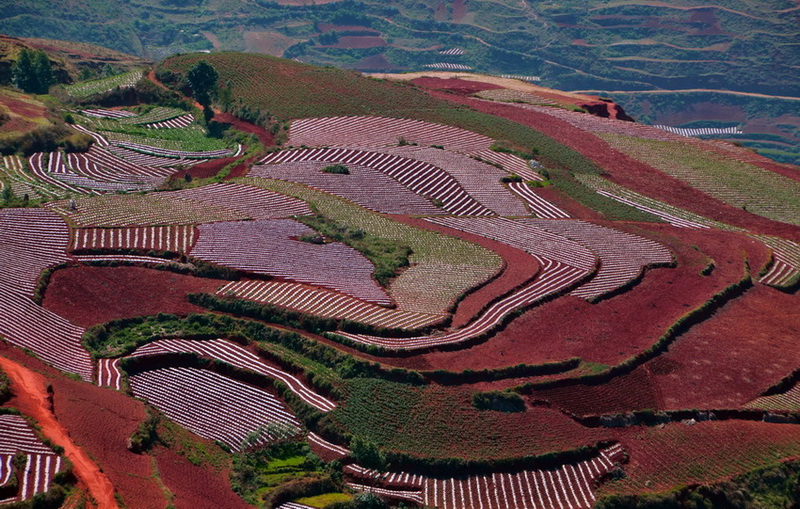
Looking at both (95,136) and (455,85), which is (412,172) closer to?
(95,136)

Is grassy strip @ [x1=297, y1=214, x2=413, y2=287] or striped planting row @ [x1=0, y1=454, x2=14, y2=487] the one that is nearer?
striped planting row @ [x1=0, y1=454, x2=14, y2=487]

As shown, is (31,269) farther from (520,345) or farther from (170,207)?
(520,345)

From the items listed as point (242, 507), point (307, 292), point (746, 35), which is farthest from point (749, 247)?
point (746, 35)

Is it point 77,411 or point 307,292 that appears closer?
point 77,411

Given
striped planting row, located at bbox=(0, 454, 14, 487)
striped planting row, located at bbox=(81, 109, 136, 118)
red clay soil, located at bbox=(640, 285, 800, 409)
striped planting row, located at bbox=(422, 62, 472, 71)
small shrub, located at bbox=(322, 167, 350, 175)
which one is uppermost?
striped planting row, located at bbox=(0, 454, 14, 487)

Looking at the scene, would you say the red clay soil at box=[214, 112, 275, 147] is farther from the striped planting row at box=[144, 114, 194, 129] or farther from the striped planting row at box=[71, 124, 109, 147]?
the striped planting row at box=[71, 124, 109, 147]

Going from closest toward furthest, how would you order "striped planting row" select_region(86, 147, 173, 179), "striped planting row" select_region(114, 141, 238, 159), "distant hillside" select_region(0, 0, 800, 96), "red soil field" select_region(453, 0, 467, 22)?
"striped planting row" select_region(86, 147, 173, 179) → "striped planting row" select_region(114, 141, 238, 159) → "distant hillside" select_region(0, 0, 800, 96) → "red soil field" select_region(453, 0, 467, 22)

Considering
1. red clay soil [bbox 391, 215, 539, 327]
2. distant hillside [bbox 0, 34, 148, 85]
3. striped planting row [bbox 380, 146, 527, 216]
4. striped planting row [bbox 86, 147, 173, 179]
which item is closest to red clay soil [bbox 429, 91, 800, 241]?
striped planting row [bbox 380, 146, 527, 216]
